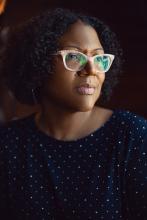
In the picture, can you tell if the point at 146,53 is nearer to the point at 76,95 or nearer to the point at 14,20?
the point at 14,20

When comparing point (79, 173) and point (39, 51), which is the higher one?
point (39, 51)

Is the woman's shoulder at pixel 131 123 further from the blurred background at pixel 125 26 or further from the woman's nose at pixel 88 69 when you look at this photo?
the blurred background at pixel 125 26

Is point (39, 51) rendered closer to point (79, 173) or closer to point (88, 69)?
point (88, 69)

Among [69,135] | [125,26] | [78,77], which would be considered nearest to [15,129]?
[69,135]

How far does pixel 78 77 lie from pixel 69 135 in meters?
0.16

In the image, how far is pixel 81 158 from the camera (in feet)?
3.81

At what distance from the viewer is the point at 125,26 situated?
88.8 inches

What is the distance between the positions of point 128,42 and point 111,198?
1288 millimetres

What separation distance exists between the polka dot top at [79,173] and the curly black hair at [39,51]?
0.10 meters

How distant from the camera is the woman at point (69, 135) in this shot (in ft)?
3.64

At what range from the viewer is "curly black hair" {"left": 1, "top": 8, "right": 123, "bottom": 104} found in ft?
3.68

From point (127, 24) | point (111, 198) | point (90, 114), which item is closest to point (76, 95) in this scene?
point (90, 114)

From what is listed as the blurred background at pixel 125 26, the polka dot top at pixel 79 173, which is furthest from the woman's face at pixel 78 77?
the blurred background at pixel 125 26

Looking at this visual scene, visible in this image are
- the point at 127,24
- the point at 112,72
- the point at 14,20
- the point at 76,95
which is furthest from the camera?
the point at 14,20
